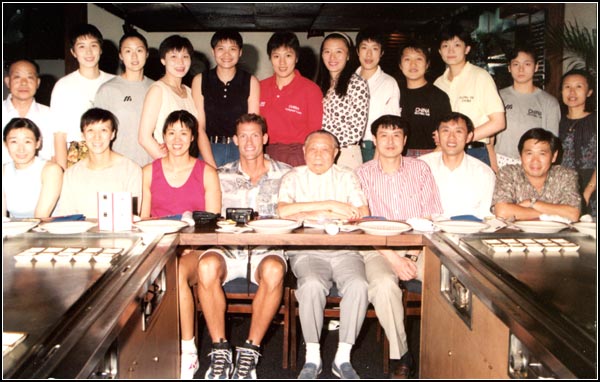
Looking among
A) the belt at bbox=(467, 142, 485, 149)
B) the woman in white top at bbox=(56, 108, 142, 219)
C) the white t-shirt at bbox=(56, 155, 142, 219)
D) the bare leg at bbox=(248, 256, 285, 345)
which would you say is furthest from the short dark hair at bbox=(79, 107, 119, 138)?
the belt at bbox=(467, 142, 485, 149)

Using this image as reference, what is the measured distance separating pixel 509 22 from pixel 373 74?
2692 millimetres

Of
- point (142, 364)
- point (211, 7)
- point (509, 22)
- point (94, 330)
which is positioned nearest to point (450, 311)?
point (142, 364)

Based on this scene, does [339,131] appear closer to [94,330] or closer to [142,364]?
[142,364]

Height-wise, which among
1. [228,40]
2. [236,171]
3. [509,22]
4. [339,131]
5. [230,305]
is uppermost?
[509,22]

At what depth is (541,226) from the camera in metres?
2.31

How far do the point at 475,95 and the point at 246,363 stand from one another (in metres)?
2.24

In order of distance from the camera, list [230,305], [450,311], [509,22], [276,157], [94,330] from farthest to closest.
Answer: [509,22]
[276,157]
[230,305]
[450,311]
[94,330]

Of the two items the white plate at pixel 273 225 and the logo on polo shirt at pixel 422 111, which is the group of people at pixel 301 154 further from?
the white plate at pixel 273 225

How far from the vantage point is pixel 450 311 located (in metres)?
2.02

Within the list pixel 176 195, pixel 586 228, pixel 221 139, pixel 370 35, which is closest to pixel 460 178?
pixel 586 228

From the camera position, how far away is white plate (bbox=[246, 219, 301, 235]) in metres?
2.34

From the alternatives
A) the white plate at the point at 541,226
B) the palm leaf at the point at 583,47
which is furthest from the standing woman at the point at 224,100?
the palm leaf at the point at 583,47

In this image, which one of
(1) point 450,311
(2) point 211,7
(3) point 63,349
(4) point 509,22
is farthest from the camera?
(2) point 211,7

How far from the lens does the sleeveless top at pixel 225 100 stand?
3475 mm
